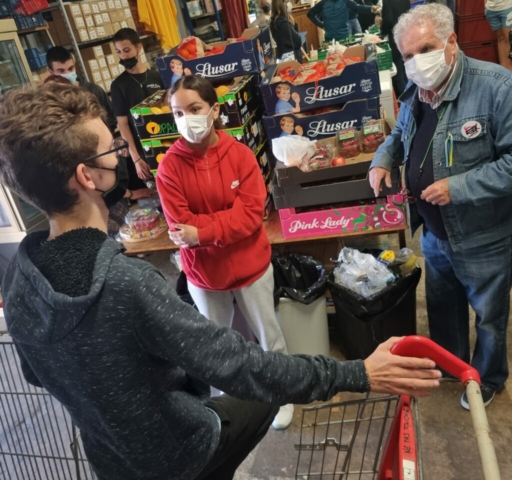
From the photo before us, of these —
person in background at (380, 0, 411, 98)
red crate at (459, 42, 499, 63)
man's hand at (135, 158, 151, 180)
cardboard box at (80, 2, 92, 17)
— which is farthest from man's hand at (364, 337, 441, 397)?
red crate at (459, 42, 499, 63)

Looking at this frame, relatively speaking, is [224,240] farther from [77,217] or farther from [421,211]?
[77,217]

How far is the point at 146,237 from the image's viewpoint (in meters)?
3.05

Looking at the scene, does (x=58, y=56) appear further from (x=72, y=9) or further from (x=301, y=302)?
(x=301, y=302)

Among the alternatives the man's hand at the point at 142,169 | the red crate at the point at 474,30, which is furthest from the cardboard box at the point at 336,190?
the red crate at the point at 474,30

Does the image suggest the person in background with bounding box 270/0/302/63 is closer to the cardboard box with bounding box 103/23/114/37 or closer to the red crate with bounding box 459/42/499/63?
the cardboard box with bounding box 103/23/114/37

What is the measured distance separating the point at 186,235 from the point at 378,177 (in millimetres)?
906

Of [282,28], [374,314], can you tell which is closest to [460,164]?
[374,314]

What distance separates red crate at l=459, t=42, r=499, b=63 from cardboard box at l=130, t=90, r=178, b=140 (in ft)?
14.4

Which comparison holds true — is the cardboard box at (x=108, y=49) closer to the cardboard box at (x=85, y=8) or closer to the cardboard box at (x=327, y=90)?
the cardboard box at (x=85, y=8)

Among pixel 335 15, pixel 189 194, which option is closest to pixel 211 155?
pixel 189 194

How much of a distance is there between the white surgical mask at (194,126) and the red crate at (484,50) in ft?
15.6

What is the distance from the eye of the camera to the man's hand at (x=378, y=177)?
2172mm

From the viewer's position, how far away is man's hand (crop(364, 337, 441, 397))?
100cm

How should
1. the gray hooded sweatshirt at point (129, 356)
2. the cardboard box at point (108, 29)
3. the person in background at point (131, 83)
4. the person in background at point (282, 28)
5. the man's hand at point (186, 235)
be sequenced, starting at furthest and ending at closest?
1. the person in background at point (282, 28)
2. the cardboard box at point (108, 29)
3. the person in background at point (131, 83)
4. the man's hand at point (186, 235)
5. the gray hooded sweatshirt at point (129, 356)
